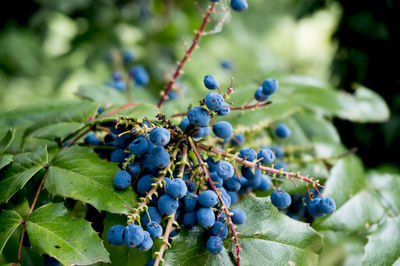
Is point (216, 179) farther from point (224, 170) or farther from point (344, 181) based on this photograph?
point (344, 181)

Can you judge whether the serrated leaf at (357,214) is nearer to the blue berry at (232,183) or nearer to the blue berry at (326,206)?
the blue berry at (326,206)

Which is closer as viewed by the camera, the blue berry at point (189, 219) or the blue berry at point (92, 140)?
the blue berry at point (189, 219)

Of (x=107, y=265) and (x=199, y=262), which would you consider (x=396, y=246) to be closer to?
(x=199, y=262)

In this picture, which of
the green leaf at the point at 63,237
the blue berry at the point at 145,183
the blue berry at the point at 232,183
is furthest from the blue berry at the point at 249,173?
the green leaf at the point at 63,237

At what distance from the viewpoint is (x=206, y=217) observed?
0.79m

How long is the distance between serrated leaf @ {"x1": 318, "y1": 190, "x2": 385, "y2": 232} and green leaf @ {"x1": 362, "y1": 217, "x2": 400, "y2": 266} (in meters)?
0.05

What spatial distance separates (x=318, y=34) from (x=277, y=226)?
679cm

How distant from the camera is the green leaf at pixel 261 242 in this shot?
0.84 m

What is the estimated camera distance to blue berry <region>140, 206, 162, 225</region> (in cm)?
80

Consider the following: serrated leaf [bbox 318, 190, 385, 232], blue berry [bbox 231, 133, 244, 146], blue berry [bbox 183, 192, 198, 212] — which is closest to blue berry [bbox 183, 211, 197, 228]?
blue berry [bbox 183, 192, 198, 212]

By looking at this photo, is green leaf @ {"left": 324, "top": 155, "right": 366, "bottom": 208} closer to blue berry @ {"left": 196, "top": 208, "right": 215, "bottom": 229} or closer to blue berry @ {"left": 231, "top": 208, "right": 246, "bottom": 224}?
blue berry @ {"left": 231, "top": 208, "right": 246, "bottom": 224}

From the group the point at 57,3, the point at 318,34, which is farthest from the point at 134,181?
the point at 318,34

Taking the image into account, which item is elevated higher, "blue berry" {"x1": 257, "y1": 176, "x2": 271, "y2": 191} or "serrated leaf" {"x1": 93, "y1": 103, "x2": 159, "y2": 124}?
"serrated leaf" {"x1": 93, "y1": 103, "x2": 159, "y2": 124}

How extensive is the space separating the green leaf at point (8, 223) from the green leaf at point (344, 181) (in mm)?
898
